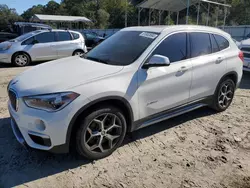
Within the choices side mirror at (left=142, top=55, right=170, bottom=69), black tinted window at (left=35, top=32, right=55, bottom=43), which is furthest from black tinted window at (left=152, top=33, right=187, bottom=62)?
black tinted window at (left=35, top=32, right=55, bottom=43)

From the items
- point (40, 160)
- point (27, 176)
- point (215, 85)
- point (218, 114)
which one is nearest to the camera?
point (27, 176)

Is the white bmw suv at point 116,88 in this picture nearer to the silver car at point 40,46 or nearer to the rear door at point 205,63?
the rear door at point 205,63

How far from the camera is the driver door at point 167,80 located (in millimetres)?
3410

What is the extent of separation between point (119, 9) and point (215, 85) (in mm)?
59307

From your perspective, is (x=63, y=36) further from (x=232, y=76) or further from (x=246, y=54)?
(x=232, y=76)

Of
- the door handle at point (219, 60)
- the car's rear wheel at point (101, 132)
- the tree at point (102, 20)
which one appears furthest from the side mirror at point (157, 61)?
the tree at point (102, 20)

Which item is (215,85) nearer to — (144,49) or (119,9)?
(144,49)

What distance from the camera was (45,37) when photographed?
10383mm

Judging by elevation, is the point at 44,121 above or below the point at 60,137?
above

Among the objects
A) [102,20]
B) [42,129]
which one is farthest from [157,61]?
[102,20]

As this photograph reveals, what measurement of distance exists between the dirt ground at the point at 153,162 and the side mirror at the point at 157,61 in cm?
124

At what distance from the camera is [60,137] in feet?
9.22

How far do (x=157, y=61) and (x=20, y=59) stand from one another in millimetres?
8321

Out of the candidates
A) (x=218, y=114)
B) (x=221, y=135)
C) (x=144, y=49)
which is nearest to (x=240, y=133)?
(x=221, y=135)
